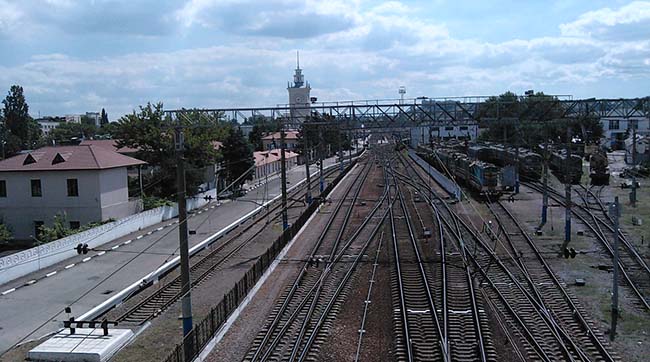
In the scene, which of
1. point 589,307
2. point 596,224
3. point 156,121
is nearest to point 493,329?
point 589,307

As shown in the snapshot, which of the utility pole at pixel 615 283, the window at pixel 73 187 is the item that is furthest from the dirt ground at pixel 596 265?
the window at pixel 73 187

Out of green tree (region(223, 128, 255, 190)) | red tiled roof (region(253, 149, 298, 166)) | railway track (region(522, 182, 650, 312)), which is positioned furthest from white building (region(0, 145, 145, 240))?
red tiled roof (region(253, 149, 298, 166))

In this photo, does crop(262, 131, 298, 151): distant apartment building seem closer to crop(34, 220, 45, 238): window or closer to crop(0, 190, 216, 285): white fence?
crop(0, 190, 216, 285): white fence

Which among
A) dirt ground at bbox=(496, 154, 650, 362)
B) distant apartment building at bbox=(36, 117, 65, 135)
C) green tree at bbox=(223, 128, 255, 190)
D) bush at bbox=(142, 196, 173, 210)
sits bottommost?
dirt ground at bbox=(496, 154, 650, 362)

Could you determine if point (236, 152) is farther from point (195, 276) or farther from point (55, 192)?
point (195, 276)

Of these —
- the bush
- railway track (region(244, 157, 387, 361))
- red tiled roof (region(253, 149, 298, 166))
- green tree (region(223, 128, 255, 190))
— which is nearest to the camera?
railway track (region(244, 157, 387, 361))

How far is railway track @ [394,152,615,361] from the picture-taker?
13062mm

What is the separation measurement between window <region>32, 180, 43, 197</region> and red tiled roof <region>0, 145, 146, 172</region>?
0.68 m

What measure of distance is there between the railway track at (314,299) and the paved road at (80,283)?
5.67 meters

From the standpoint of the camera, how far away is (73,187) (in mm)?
31078

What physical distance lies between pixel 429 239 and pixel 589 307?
10.7 metres

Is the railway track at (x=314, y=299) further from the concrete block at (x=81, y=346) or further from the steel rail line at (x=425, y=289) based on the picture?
the concrete block at (x=81, y=346)

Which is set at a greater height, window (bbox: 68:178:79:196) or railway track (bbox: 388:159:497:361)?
window (bbox: 68:178:79:196)

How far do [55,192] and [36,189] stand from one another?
1041 millimetres
